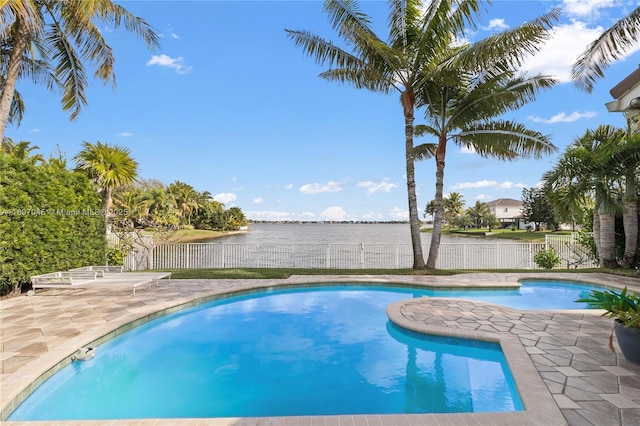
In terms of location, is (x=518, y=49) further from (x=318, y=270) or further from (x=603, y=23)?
(x=318, y=270)

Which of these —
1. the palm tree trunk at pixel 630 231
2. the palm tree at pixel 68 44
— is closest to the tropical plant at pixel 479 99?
the palm tree trunk at pixel 630 231

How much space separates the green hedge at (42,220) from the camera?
6480 millimetres

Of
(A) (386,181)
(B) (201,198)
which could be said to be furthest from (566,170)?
(B) (201,198)

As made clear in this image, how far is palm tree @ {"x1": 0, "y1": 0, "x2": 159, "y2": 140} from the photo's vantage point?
24.5 ft

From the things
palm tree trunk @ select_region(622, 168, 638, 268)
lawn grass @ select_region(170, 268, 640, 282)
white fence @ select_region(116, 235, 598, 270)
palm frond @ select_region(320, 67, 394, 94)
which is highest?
palm frond @ select_region(320, 67, 394, 94)

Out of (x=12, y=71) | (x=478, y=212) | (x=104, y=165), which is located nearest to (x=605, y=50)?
(x=12, y=71)

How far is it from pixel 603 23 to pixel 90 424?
13.0 metres

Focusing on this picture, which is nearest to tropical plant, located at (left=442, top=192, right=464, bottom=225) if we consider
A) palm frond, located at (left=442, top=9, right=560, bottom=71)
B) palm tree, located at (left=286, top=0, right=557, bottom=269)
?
palm tree, located at (left=286, top=0, right=557, bottom=269)

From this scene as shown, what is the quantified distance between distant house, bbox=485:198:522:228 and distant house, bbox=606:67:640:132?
208 feet

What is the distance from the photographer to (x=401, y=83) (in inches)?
404

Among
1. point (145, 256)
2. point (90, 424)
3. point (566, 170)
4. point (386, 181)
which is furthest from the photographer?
point (386, 181)

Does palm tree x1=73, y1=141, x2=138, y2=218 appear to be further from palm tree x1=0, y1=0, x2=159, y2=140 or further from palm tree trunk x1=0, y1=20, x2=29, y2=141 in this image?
palm tree trunk x1=0, y1=20, x2=29, y2=141

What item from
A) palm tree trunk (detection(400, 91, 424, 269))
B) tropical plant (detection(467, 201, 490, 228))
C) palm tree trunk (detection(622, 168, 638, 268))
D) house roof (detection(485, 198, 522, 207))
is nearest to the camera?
palm tree trunk (detection(622, 168, 638, 268))

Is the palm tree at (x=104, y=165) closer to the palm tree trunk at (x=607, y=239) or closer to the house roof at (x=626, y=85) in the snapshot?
the palm tree trunk at (x=607, y=239)
